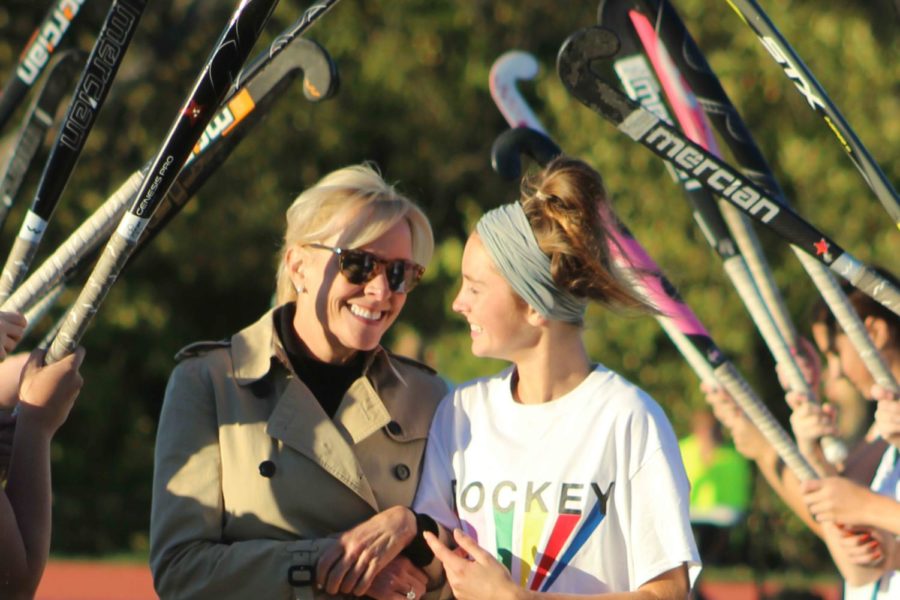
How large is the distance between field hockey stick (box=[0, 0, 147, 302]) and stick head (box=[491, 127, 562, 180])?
1.02 metres

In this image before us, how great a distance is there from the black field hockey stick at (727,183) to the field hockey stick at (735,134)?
0.70ft

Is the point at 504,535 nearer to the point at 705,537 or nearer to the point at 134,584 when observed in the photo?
the point at 705,537

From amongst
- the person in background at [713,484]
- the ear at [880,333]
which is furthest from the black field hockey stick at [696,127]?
the person in background at [713,484]

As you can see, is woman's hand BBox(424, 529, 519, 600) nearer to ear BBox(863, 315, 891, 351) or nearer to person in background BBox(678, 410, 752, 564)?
ear BBox(863, 315, 891, 351)

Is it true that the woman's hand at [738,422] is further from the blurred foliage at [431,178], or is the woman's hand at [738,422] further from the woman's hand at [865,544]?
the blurred foliage at [431,178]

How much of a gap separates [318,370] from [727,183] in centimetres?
117

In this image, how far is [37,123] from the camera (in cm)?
418

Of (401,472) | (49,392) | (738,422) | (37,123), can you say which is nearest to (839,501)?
(738,422)

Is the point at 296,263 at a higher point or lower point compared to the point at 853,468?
higher

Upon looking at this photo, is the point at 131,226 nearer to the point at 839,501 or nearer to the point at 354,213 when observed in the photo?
the point at 354,213

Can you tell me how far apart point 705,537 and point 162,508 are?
6936mm

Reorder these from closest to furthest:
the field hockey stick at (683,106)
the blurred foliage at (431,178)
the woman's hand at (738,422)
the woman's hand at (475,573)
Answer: the woman's hand at (475,573) → the field hockey stick at (683,106) → the woman's hand at (738,422) → the blurred foliage at (431,178)

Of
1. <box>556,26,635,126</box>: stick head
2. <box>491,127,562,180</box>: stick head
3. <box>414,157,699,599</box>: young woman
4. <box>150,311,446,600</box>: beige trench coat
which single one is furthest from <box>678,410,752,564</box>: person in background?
<box>414,157,699,599</box>: young woman

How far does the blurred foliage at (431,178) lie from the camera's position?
1354 cm
